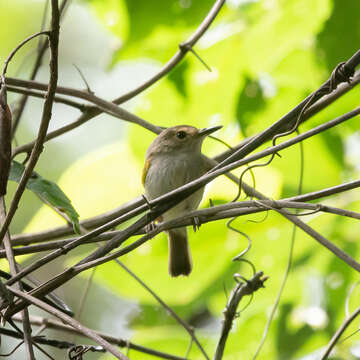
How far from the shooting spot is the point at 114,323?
838 centimetres

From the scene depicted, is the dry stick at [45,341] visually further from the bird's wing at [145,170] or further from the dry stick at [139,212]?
the bird's wing at [145,170]

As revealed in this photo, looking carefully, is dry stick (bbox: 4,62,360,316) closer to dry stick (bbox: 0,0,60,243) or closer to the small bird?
dry stick (bbox: 0,0,60,243)

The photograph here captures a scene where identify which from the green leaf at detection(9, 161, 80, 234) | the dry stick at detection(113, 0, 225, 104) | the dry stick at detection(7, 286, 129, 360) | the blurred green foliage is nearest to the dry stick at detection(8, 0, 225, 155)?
the dry stick at detection(113, 0, 225, 104)

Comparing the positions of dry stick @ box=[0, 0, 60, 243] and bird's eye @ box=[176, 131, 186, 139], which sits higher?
bird's eye @ box=[176, 131, 186, 139]

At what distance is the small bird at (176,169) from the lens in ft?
10.6

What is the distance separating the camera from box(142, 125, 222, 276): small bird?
323 centimetres

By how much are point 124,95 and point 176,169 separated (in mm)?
599

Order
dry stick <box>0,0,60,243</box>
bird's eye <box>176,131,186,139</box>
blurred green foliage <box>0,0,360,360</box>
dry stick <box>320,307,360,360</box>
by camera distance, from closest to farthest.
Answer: dry stick <box>0,0,60,243</box>
dry stick <box>320,307,360,360</box>
blurred green foliage <box>0,0,360,360</box>
bird's eye <box>176,131,186,139</box>

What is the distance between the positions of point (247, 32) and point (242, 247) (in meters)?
1.10

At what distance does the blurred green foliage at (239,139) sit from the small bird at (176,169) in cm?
9

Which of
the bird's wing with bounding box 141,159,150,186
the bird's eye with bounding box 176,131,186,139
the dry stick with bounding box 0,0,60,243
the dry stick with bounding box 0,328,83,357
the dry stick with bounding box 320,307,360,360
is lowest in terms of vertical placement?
the dry stick with bounding box 320,307,360,360

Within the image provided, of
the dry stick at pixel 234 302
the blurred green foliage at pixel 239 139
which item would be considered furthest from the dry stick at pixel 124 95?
the dry stick at pixel 234 302

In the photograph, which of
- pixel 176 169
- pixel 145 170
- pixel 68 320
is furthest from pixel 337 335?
pixel 145 170

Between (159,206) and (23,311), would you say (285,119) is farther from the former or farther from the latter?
(23,311)
